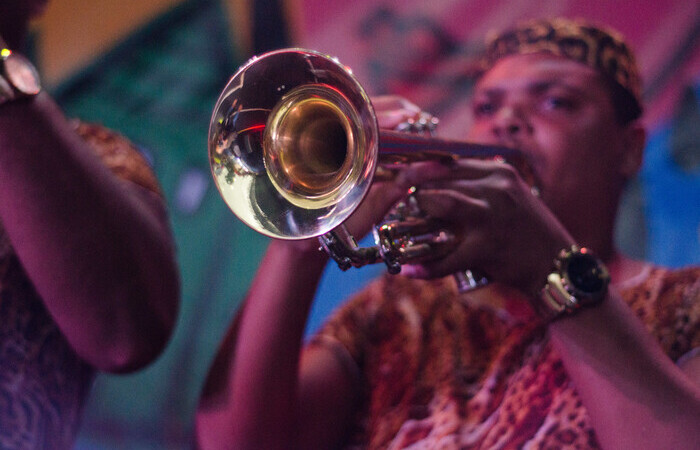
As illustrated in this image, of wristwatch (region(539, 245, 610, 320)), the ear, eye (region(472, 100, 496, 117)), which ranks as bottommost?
the ear

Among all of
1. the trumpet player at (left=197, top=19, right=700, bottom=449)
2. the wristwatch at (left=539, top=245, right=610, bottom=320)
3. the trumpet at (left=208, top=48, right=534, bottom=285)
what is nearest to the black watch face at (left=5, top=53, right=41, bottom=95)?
the trumpet at (left=208, top=48, right=534, bottom=285)

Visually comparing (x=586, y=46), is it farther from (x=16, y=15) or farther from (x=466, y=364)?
(x=16, y=15)

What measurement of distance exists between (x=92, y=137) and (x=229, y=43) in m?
1.60

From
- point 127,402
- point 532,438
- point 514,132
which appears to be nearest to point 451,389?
point 532,438

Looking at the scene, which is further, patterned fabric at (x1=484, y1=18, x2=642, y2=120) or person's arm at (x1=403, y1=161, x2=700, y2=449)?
patterned fabric at (x1=484, y1=18, x2=642, y2=120)

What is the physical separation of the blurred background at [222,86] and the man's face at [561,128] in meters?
0.68

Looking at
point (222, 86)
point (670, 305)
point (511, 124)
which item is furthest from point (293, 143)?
point (222, 86)

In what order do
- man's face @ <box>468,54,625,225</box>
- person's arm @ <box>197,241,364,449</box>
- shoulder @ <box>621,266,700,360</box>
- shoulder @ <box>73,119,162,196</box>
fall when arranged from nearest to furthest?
shoulder @ <box>621,266,700,360</box>
person's arm @ <box>197,241,364,449</box>
shoulder @ <box>73,119,162,196</box>
man's face @ <box>468,54,625,225</box>

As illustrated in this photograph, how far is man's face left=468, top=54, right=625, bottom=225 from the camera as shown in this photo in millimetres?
1790

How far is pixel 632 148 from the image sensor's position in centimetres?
198

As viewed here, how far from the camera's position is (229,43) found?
3172mm

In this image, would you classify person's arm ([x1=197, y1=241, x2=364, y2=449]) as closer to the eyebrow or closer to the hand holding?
→ the hand holding

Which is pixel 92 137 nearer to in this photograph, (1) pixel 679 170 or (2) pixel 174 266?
(2) pixel 174 266

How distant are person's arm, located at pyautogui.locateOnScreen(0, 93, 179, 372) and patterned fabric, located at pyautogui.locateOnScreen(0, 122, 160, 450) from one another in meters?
0.10
